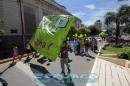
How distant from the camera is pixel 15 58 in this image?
16859 mm

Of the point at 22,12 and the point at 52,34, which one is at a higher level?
the point at 22,12

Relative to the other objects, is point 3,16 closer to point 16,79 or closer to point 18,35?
point 18,35

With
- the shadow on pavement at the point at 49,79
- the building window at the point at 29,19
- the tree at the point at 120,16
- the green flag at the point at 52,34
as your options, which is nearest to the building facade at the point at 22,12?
the building window at the point at 29,19

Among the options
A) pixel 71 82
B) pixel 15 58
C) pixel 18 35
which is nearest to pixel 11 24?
pixel 18 35

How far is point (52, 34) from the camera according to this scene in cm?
1121

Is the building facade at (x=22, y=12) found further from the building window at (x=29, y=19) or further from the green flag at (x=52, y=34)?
the green flag at (x=52, y=34)

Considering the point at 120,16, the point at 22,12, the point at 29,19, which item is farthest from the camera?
the point at 120,16

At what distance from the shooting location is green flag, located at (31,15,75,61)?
10.8 m

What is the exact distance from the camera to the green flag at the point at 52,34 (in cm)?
1078

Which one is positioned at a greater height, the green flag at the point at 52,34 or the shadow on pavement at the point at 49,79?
the green flag at the point at 52,34

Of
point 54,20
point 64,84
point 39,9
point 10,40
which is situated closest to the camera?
point 64,84

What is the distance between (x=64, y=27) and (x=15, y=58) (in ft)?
23.6

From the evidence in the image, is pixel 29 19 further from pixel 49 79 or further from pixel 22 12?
pixel 49 79

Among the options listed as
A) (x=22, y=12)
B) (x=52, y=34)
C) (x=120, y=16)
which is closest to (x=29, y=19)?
(x=22, y=12)
